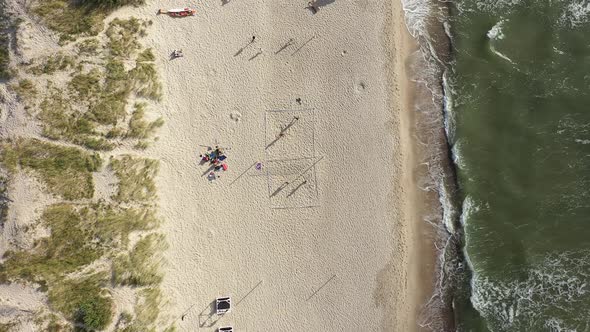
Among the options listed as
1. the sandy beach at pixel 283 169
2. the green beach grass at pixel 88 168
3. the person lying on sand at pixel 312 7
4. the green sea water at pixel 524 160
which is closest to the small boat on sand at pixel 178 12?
the sandy beach at pixel 283 169

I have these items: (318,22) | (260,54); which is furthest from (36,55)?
(318,22)

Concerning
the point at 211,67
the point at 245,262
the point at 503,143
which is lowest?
the point at 245,262

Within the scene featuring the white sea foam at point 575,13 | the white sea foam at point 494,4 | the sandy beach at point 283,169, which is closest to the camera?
the sandy beach at point 283,169

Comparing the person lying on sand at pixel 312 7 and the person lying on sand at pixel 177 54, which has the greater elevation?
the person lying on sand at pixel 312 7

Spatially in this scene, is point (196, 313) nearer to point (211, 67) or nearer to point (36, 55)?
point (211, 67)

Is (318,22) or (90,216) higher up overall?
(318,22)

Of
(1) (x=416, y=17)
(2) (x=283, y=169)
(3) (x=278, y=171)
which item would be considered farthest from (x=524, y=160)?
(3) (x=278, y=171)

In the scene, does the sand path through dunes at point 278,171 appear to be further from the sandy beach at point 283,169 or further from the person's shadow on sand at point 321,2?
the person's shadow on sand at point 321,2
